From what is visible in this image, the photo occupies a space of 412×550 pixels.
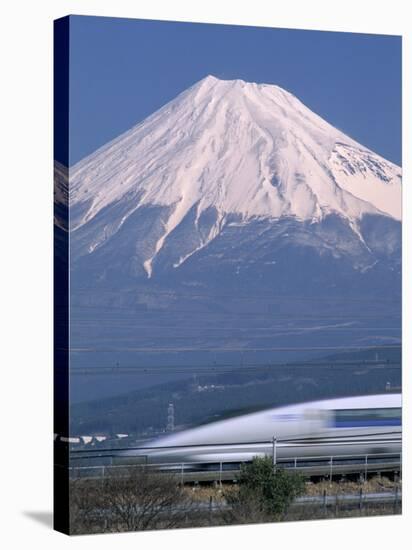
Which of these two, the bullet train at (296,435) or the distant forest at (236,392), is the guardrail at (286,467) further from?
the distant forest at (236,392)

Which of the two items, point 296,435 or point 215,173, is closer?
point 215,173

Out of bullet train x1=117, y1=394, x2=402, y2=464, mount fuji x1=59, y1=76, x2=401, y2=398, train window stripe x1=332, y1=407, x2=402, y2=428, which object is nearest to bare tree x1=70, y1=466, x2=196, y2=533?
bullet train x1=117, y1=394, x2=402, y2=464

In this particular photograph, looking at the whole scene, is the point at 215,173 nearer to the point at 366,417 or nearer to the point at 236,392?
the point at 236,392

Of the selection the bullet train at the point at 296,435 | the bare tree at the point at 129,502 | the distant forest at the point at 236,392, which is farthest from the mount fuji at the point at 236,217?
the bare tree at the point at 129,502

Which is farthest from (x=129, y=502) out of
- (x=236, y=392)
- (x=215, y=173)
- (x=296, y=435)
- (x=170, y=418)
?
(x=215, y=173)

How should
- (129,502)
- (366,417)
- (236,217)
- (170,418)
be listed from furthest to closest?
(366,417), (236,217), (170,418), (129,502)

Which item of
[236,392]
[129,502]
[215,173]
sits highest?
[215,173]
